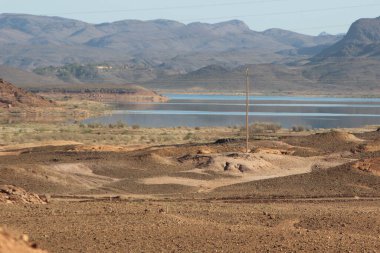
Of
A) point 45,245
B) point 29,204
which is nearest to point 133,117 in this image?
point 29,204

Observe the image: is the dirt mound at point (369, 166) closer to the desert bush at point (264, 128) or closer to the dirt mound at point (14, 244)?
the dirt mound at point (14, 244)

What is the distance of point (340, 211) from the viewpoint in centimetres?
2394

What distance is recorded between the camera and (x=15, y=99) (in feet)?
358

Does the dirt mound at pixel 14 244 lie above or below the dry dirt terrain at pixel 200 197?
above

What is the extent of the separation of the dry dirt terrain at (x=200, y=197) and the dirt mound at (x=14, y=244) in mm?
5277

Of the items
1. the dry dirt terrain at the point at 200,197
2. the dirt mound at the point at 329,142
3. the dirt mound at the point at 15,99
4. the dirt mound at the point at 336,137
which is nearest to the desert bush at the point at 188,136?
the dirt mound at the point at 329,142

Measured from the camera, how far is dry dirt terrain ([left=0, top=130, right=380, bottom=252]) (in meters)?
18.2

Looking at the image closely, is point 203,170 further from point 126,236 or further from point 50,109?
point 50,109

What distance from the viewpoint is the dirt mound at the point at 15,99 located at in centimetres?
10800

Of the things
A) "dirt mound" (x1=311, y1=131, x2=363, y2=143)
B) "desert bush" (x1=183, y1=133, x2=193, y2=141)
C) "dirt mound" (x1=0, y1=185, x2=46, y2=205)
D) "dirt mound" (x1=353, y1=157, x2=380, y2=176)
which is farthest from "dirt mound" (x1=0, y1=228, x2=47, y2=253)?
"desert bush" (x1=183, y1=133, x2=193, y2=141)

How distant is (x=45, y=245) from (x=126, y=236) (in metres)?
1.84

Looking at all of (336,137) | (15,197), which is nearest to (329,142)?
(336,137)

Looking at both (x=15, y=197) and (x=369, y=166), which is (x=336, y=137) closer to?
(x=369, y=166)

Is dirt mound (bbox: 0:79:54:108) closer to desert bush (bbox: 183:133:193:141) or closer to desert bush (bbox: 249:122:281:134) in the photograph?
desert bush (bbox: 249:122:281:134)
